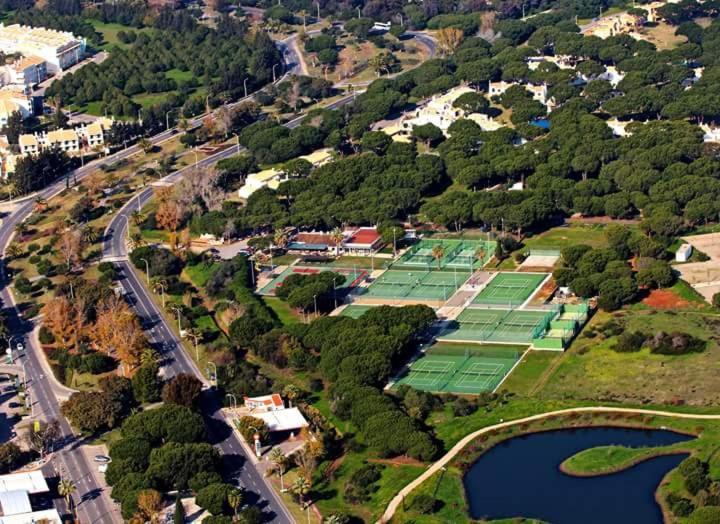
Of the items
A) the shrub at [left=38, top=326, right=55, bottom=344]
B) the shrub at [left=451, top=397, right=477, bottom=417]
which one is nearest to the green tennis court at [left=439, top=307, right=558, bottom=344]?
the shrub at [left=451, top=397, right=477, bottom=417]

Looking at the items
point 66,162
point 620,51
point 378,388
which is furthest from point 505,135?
point 378,388

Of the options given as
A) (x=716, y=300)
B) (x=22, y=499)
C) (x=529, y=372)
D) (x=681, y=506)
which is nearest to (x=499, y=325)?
(x=529, y=372)

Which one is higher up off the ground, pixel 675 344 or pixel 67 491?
pixel 67 491

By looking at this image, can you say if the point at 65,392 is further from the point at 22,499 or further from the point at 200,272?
the point at 200,272

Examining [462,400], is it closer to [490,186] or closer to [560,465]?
[560,465]

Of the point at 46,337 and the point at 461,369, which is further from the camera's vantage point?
the point at 46,337

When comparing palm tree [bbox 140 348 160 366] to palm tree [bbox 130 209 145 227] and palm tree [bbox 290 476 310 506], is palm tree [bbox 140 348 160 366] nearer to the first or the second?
palm tree [bbox 290 476 310 506]
